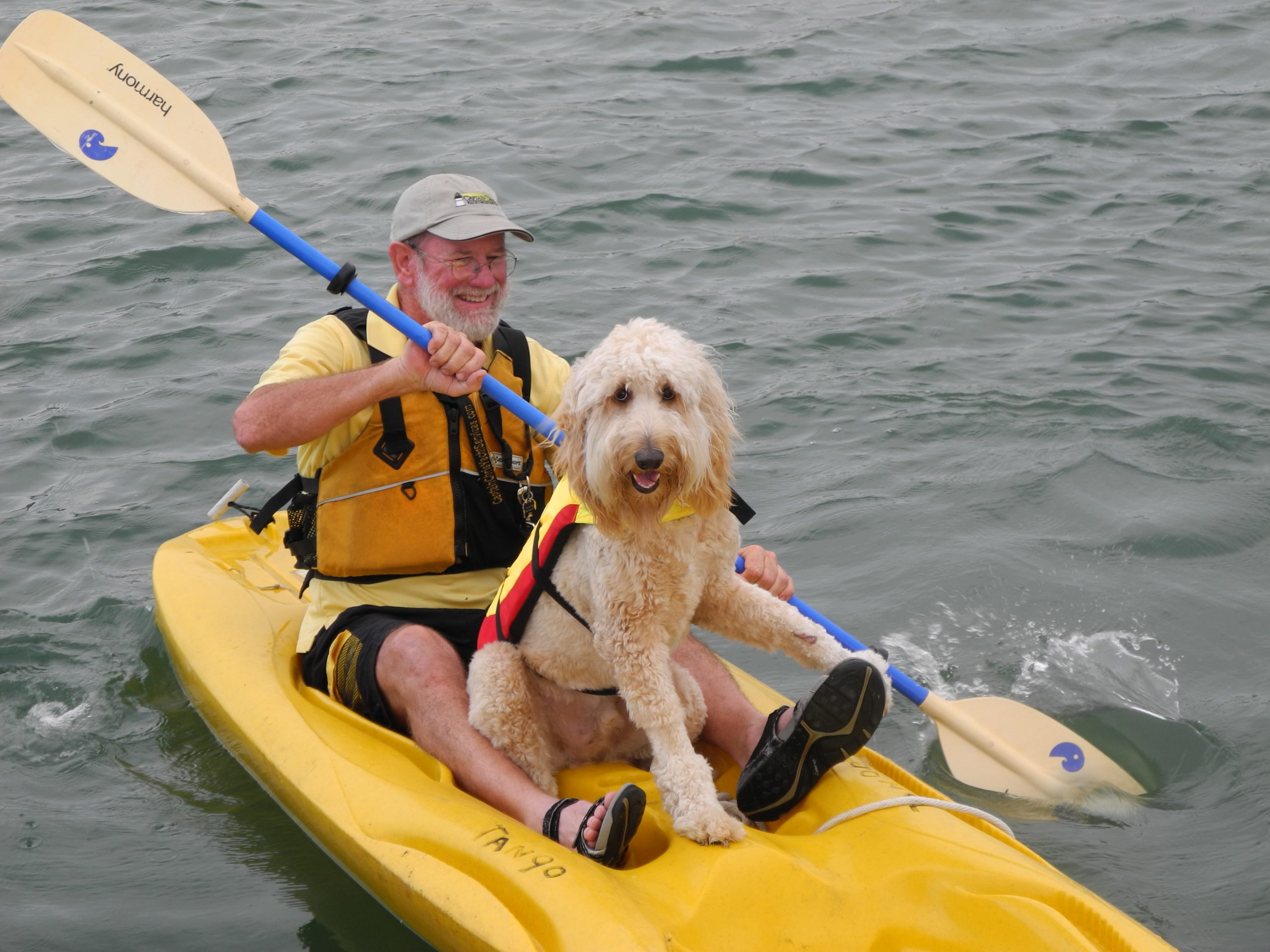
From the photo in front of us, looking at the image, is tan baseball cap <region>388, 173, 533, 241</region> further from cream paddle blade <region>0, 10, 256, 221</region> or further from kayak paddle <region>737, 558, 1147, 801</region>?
kayak paddle <region>737, 558, 1147, 801</region>

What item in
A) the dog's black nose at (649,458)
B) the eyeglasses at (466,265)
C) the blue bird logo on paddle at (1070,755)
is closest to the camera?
the dog's black nose at (649,458)

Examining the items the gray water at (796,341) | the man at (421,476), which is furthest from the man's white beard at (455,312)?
the gray water at (796,341)

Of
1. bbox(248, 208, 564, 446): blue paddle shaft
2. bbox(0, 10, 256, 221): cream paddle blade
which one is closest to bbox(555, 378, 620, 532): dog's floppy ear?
bbox(248, 208, 564, 446): blue paddle shaft

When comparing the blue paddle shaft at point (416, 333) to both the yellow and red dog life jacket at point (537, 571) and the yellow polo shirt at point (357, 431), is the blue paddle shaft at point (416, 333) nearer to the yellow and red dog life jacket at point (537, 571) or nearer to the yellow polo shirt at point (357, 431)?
the yellow polo shirt at point (357, 431)

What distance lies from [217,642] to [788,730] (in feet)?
7.22

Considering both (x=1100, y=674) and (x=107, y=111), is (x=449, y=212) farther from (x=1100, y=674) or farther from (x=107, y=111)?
(x=1100, y=674)

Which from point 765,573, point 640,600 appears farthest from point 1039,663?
point 640,600

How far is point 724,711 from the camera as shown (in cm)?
374

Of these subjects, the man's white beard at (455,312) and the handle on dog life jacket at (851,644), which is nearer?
the handle on dog life jacket at (851,644)

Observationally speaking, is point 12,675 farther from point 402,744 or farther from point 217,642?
point 402,744

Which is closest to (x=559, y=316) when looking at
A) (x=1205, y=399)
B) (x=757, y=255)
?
(x=757, y=255)

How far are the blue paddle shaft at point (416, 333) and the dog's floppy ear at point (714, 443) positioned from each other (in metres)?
0.64

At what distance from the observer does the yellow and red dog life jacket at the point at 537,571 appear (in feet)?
11.2

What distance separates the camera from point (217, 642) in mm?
4445
